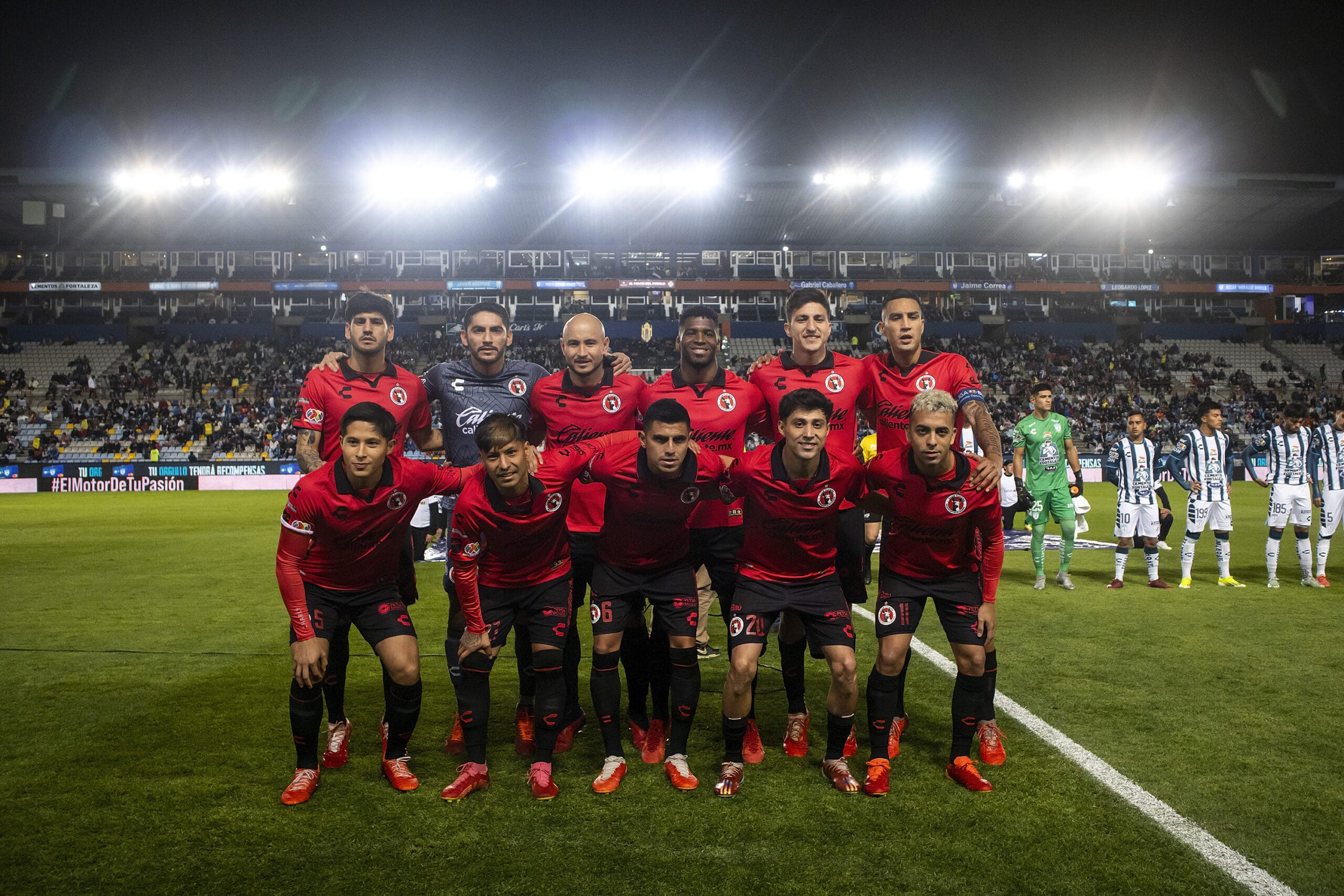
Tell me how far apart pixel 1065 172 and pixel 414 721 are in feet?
134

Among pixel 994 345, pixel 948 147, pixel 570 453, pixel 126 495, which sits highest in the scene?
pixel 948 147

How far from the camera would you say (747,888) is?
344cm

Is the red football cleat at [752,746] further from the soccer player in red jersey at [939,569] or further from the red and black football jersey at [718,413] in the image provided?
the red and black football jersey at [718,413]

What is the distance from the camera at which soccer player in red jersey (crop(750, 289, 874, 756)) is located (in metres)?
5.23

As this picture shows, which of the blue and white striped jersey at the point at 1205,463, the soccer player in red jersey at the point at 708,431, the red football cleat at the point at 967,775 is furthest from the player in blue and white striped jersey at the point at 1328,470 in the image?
the soccer player in red jersey at the point at 708,431

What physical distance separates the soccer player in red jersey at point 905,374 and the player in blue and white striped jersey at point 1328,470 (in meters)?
Result: 8.22

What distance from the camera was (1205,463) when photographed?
1095 centimetres

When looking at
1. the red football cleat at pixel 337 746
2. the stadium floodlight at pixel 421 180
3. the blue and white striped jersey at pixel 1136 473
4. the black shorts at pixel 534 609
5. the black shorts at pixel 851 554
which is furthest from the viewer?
the stadium floodlight at pixel 421 180

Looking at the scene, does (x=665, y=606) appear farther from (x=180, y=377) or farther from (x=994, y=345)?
(x=994, y=345)

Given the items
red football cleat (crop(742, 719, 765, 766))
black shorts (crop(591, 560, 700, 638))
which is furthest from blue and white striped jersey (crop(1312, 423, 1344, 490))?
black shorts (crop(591, 560, 700, 638))

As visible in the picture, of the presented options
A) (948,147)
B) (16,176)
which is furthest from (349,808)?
(16,176)

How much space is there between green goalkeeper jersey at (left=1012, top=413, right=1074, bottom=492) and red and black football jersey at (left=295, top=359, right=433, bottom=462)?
25.2ft

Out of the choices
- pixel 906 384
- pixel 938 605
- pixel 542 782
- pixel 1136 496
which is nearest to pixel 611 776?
pixel 542 782

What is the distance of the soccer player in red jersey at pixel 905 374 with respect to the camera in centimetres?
543
